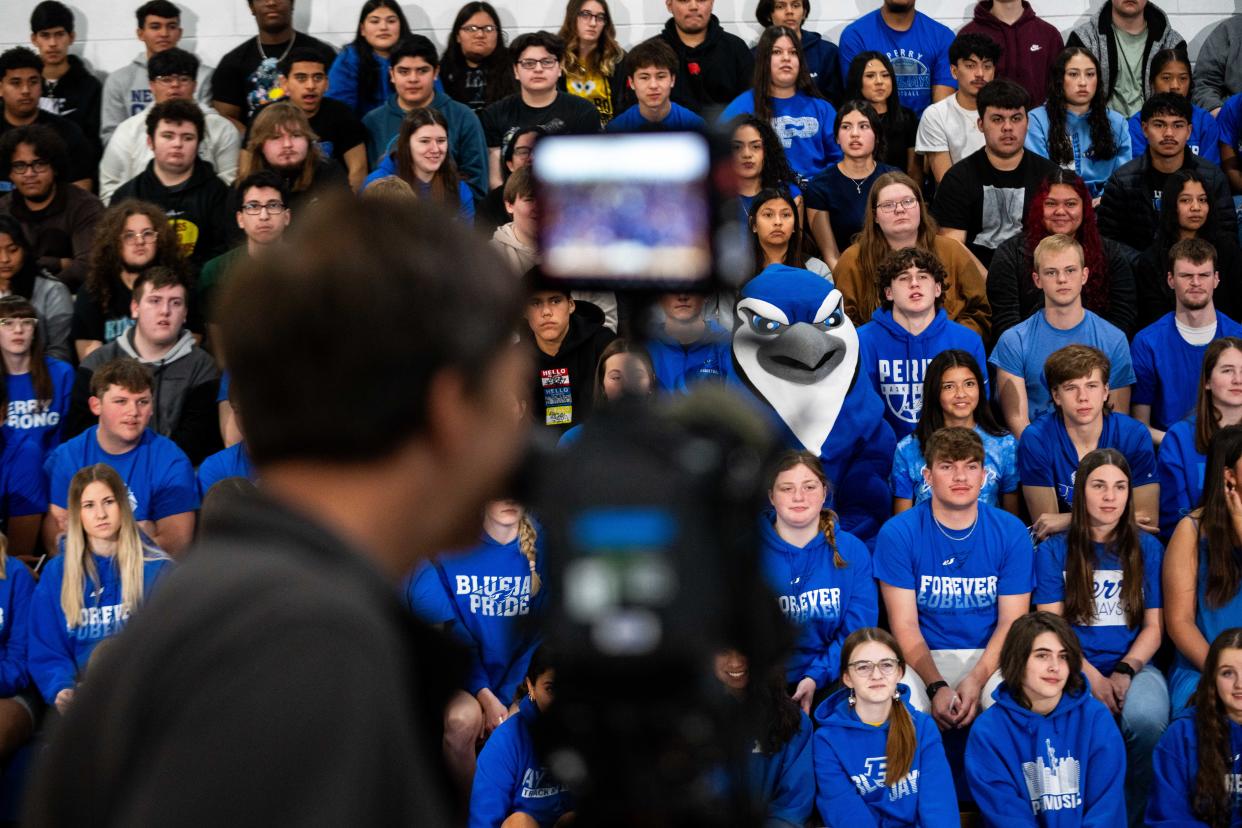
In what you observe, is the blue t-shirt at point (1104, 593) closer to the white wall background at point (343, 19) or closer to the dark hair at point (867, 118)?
the dark hair at point (867, 118)

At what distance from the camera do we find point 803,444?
5844 mm

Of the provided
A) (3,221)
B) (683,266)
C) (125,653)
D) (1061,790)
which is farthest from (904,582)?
(125,653)

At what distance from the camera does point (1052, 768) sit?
5355 mm

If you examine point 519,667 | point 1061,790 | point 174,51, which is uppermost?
point 174,51

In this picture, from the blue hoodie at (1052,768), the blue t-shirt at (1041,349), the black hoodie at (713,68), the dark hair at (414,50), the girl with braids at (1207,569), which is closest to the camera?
Answer: the blue hoodie at (1052,768)

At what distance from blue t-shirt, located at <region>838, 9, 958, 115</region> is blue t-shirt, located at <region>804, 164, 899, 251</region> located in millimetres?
1522

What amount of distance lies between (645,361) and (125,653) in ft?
2.15

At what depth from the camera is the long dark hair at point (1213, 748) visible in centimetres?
529

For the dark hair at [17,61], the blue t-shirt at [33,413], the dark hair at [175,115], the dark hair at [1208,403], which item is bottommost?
the dark hair at [1208,403]

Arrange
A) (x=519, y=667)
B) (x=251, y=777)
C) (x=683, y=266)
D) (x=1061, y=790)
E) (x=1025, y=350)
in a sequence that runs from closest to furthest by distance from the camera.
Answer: (x=251, y=777) → (x=683, y=266) → (x=1061, y=790) → (x=519, y=667) → (x=1025, y=350)

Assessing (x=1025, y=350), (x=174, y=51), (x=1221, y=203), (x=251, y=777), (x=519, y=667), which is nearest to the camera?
(x=251, y=777)

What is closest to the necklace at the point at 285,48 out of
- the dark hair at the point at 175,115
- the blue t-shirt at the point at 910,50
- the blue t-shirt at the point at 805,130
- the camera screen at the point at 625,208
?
the dark hair at the point at 175,115

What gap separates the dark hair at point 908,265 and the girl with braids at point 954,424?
0.47 meters

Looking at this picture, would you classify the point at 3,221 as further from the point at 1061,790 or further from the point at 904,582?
the point at 1061,790
